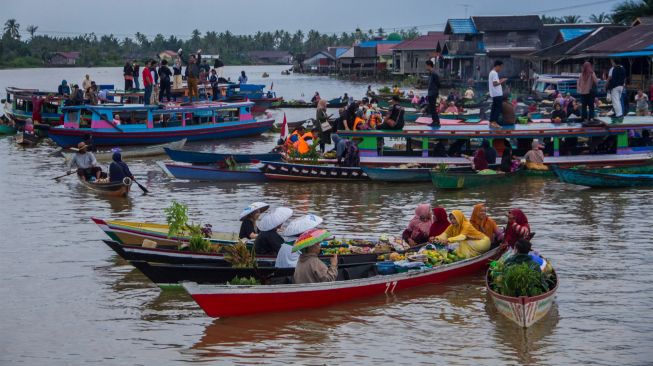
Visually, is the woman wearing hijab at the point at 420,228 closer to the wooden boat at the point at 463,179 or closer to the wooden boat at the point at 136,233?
the wooden boat at the point at 136,233

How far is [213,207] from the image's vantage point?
23.0 m

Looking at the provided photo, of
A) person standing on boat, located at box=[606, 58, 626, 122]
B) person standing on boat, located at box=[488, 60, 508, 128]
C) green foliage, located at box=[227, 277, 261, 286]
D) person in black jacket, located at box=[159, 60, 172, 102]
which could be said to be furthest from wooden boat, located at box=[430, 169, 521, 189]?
person in black jacket, located at box=[159, 60, 172, 102]

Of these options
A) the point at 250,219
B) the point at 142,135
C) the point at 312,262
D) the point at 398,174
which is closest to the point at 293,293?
the point at 312,262

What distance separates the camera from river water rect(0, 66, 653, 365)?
1230cm

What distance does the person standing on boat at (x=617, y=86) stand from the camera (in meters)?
25.0

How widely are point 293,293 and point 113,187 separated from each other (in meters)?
11.7

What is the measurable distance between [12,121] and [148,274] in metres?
31.5

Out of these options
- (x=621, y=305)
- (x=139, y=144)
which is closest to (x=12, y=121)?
(x=139, y=144)

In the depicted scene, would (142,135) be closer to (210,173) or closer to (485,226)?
(210,173)

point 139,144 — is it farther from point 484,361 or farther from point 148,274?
point 484,361

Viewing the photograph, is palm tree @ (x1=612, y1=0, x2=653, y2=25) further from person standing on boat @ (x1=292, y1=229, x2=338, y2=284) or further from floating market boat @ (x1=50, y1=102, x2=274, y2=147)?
person standing on boat @ (x1=292, y1=229, x2=338, y2=284)

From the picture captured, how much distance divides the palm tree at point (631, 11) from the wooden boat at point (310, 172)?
39.0 m

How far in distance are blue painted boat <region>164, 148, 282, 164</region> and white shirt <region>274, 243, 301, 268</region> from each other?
13.3 meters

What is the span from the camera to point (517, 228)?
48.8ft
